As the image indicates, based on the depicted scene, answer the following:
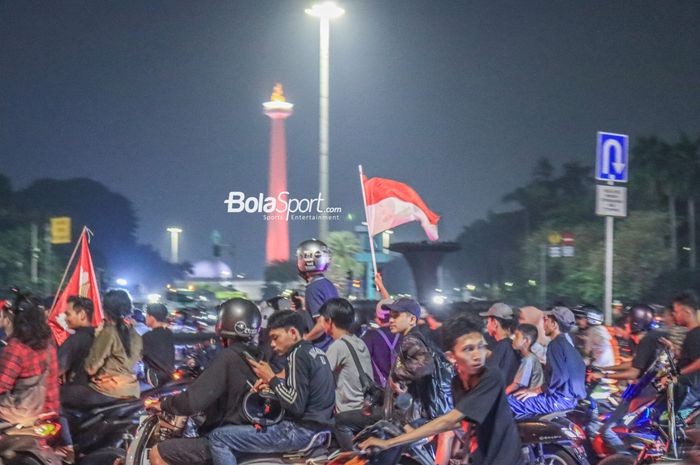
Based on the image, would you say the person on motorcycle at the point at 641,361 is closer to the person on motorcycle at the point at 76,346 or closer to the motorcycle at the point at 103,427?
the motorcycle at the point at 103,427

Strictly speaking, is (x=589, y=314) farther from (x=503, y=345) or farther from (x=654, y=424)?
(x=654, y=424)

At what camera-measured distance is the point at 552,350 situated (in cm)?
982

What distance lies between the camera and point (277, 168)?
380 feet

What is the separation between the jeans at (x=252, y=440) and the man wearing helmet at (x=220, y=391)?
0.09 m

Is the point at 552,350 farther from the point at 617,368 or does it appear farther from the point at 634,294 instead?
the point at 634,294

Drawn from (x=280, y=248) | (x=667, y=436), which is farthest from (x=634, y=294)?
(x=667, y=436)

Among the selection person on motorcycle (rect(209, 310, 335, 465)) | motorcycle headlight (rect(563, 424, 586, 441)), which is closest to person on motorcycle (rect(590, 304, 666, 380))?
motorcycle headlight (rect(563, 424, 586, 441))

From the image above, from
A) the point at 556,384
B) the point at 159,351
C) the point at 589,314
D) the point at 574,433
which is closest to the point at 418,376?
the point at 574,433

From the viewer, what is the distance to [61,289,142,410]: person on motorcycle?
917cm

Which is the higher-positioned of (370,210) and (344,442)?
(370,210)

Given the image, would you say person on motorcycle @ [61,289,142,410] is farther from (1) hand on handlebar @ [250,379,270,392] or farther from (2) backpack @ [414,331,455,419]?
(1) hand on handlebar @ [250,379,270,392]

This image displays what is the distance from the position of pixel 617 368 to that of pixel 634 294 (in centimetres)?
5826

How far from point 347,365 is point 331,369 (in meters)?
0.50

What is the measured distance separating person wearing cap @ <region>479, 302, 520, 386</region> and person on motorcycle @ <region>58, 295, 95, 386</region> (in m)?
3.71
